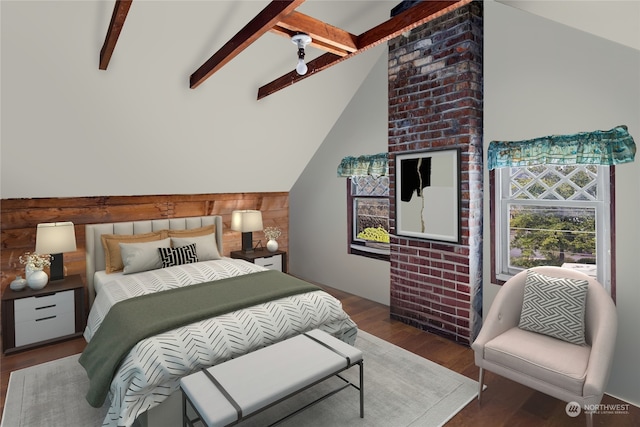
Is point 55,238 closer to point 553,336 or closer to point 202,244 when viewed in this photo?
point 202,244

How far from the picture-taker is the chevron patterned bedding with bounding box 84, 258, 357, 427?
2012 mm

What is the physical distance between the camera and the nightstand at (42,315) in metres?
3.15

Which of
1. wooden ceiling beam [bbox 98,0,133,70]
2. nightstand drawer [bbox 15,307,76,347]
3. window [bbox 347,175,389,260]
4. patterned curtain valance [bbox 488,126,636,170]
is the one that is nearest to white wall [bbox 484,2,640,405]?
patterned curtain valance [bbox 488,126,636,170]

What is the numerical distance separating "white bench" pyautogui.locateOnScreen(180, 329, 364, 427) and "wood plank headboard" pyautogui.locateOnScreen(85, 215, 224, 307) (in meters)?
2.29

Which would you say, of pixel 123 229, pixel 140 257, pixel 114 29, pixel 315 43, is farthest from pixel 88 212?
pixel 315 43

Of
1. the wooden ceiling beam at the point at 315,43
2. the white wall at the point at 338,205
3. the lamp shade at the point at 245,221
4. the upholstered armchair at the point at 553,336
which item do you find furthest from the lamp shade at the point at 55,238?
the upholstered armchair at the point at 553,336

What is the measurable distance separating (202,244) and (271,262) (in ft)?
3.49

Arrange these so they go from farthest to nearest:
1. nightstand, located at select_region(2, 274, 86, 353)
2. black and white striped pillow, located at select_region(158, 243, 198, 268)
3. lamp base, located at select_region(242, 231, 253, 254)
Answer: lamp base, located at select_region(242, 231, 253, 254) < black and white striped pillow, located at select_region(158, 243, 198, 268) < nightstand, located at select_region(2, 274, 86, 353)

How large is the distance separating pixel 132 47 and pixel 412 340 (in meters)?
3.47

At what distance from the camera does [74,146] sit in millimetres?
3326

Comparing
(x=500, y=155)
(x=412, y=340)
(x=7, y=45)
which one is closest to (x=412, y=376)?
(x=412, y=340)

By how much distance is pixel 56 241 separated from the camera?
11.2 feet

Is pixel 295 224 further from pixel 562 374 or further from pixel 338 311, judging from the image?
pixel 562 374

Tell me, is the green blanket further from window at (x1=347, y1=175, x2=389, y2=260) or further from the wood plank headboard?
window at (x1=347, y1=175, x2=389, y2=260)
